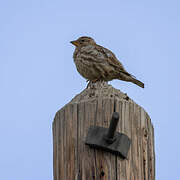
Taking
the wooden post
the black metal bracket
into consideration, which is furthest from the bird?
the black metal bracket

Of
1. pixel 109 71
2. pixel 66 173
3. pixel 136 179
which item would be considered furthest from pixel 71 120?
pixel 109 71

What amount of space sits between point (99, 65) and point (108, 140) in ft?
12.2

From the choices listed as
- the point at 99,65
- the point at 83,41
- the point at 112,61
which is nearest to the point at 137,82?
the point at 112,61

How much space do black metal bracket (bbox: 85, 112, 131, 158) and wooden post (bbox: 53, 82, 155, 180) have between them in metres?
0.04

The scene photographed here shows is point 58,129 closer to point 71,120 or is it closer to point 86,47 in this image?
point 71,120

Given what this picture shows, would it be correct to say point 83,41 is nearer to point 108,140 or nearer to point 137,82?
point 137,82

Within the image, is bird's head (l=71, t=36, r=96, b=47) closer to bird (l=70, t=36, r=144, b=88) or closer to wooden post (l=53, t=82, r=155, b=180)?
bird (l=70, t=36, r=144, b=88)

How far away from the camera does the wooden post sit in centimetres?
306

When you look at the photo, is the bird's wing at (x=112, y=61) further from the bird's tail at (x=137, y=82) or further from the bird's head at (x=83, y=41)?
the bird's head at (x=83, y=41)

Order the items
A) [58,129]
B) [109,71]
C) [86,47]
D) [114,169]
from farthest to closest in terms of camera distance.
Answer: [86,47], [109,71], [58,129], [114,169]

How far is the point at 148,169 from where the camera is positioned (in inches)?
127

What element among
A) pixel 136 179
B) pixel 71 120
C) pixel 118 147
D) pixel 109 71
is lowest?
pixel 136 179

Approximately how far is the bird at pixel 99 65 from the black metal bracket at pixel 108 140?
3303mm

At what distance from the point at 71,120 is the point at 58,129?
0.15 m
